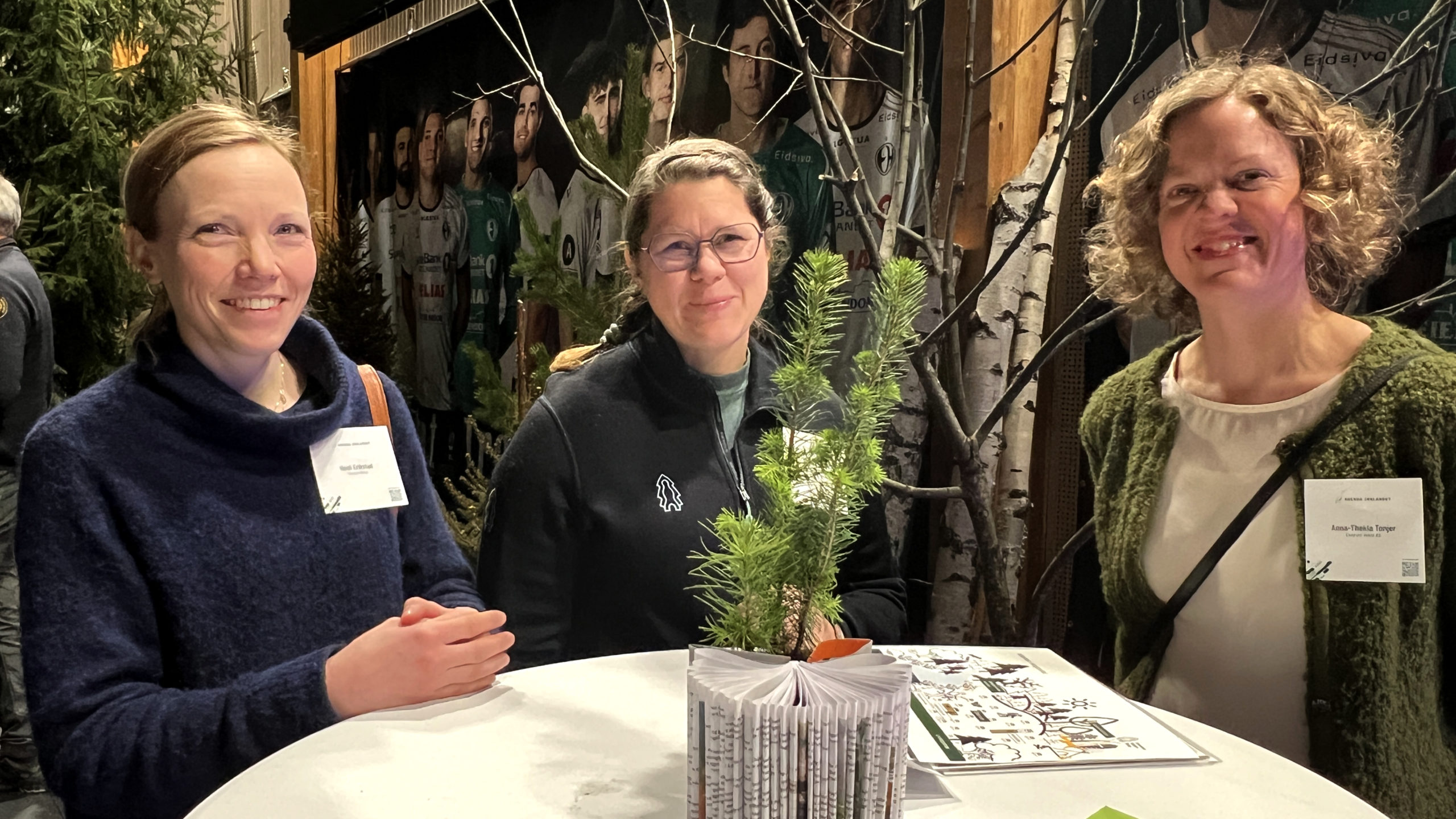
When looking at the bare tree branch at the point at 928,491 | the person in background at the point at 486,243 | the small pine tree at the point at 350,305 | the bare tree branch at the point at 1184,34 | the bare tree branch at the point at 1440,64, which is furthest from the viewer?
the small pine tree at the point at 350,305

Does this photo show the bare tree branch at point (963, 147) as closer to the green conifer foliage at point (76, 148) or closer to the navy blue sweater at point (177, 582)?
the navy blue sweater at point (177, 582)

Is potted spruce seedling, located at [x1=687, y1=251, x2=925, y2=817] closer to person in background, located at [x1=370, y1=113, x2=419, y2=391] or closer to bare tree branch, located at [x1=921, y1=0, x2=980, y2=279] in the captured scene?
bare tree branch, located at [x1=921, y1=0, x2=980, y2=279]

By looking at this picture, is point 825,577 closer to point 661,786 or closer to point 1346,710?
point 661,786

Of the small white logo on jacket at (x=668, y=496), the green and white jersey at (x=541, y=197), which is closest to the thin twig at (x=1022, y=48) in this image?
the small white logo on jacket at (x=668, y=496)

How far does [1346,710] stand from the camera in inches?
54.7

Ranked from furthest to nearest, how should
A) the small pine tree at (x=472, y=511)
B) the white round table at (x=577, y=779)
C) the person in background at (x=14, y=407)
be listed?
the small pine tree at (x=472, y=511) → the person in background at (x=14, y=407) → the white round table at (x=577, y=779)

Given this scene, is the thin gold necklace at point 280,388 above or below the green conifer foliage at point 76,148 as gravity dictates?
below

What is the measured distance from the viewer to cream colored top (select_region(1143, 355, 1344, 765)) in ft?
4.81

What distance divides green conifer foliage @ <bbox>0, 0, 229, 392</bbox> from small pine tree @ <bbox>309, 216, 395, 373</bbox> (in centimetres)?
80

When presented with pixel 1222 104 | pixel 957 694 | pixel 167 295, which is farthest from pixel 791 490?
pixel 1222 104

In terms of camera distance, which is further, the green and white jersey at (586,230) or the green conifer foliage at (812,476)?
the green and white jersey at (586,230)

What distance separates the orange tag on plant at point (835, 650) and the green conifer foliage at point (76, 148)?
440cm

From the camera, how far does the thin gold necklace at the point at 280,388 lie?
4.49ft

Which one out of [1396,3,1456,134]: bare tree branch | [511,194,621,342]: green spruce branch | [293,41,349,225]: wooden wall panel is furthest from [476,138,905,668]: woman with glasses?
[293,41,349,225]: wooden wall panel
